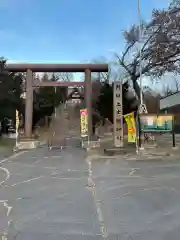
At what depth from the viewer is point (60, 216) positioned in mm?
7203

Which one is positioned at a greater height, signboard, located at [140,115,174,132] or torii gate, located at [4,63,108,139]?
torii gate, located at [4,63,108,139]

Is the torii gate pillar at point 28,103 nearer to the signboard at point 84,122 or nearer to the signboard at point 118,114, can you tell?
the signboard at point 84,122

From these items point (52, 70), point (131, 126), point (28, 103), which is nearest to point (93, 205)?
point (131, 126)

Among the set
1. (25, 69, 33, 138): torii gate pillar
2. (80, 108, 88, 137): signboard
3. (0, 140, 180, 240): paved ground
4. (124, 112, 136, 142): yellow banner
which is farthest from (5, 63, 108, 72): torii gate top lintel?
(0, 140, 180, 240): paved ground

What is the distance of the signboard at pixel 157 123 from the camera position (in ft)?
76.3

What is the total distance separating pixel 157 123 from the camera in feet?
76.7

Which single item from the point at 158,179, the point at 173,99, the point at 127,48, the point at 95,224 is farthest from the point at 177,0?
the point at 173,99

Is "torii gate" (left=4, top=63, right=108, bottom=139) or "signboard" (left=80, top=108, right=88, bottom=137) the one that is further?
"torii gate" (left=4, top=63, right=108, bottom=139)

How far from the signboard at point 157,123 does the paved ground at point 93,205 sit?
942 cm

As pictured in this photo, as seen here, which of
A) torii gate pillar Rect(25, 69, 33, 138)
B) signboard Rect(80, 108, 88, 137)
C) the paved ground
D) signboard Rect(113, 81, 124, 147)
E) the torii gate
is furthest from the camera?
torii gate pillar Rect(25, 69, 33, 138)

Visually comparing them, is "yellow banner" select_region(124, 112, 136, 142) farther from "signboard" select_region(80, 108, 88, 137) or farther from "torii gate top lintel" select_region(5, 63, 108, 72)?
"torii gate top lintel" select_region(5, 63, 108, 72)

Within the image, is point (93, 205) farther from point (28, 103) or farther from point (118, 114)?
point (28, 103)

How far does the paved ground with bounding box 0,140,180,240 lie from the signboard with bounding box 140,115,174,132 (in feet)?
30.9

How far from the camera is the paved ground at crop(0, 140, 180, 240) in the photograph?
611cm
